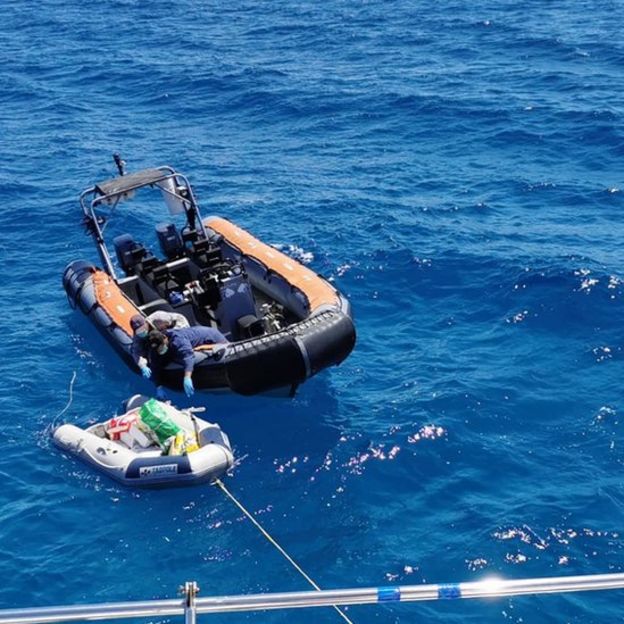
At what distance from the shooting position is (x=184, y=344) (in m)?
13.3

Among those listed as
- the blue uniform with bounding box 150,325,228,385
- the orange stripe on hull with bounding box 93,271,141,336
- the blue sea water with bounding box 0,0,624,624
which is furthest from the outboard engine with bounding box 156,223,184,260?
the blue uniform with bounding box 150,325,228,385

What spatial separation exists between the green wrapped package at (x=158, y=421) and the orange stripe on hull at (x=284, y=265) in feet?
10.3

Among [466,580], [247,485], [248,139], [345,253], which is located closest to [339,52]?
[248,139]

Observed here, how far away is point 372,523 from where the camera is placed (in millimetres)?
11422

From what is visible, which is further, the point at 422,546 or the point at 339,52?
the point at 339,52

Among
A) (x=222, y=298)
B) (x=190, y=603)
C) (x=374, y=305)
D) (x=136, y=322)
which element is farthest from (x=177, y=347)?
(x=190, y=603)

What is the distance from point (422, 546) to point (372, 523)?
79 centimetres

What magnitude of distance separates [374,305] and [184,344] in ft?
14.9

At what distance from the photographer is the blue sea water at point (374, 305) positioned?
11.0 metres

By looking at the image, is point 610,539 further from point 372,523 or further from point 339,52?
point 339,52

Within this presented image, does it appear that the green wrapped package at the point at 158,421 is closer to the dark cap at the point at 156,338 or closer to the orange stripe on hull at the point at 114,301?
the dark cap at the point at 156,338

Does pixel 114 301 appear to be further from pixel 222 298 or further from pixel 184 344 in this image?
pixel 184 344

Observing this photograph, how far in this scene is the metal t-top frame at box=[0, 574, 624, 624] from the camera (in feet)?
13.9

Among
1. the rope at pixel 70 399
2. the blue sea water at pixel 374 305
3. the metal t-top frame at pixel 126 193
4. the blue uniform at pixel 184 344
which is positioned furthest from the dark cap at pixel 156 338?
the metal t-top frame at pixel 126 193
